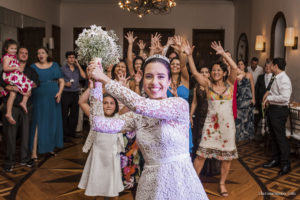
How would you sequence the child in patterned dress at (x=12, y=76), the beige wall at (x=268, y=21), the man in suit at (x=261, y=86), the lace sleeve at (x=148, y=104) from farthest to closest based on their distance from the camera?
the man in suit at (x=261, y=86), the beige wall at (x=268, y=21), the child in patterned dress at (x=12, y=76), the lace sleeve at (x=148, y=104)

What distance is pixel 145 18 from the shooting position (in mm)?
11141

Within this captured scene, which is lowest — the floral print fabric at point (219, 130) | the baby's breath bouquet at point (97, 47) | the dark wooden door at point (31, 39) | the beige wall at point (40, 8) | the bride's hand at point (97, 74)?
the floral print fabric at point (219, 130)

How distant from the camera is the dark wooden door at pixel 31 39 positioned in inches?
301

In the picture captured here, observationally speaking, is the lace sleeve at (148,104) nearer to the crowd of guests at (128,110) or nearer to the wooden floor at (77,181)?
the crowd of guests at (128,110)

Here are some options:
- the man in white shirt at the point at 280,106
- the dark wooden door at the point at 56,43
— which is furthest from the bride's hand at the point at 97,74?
the dark wooden door at the point at 56,43

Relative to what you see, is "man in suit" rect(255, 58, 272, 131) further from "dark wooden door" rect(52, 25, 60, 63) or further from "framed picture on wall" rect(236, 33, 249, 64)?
"dark wooden door" rect(52, 25, 60, 63)

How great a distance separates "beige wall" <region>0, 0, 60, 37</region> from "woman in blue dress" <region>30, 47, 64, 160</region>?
2857 millimetres

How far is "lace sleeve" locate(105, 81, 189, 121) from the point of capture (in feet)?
3.91

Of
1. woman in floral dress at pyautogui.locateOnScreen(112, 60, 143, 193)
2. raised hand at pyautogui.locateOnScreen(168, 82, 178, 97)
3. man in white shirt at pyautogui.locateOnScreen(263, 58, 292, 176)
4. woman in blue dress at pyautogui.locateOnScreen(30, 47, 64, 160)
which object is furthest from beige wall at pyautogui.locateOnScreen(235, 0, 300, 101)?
woman in blue dress at pyautogui.locateOnScreen(30, 47, 64, 160)

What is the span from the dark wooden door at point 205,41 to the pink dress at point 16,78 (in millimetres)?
7729

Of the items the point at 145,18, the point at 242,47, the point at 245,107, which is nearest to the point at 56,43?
the point at 145,18

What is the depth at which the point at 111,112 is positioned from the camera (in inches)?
126

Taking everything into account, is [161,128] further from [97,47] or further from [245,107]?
[245,107]

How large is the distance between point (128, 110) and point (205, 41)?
8.96m
